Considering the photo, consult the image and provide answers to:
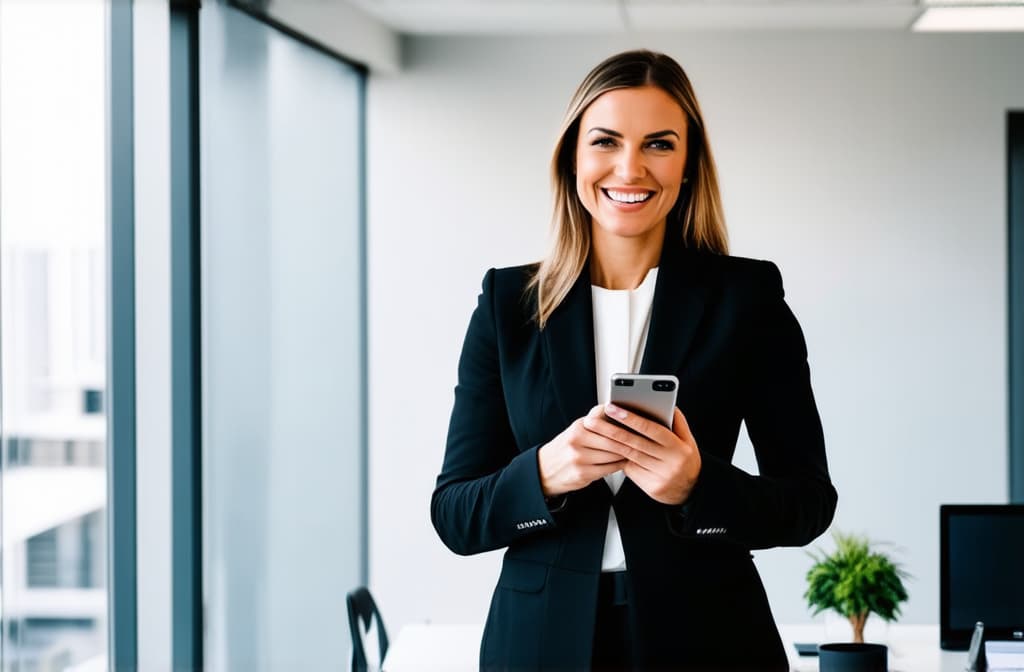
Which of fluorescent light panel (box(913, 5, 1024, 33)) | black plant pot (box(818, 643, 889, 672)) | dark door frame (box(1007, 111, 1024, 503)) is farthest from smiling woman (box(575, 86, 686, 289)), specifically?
dark door frame (box(1007, 111, 1024, 503))

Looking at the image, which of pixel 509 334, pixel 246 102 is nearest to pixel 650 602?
pixel 509 334

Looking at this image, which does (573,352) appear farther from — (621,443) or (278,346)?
(278,346)

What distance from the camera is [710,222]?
4.41 ft

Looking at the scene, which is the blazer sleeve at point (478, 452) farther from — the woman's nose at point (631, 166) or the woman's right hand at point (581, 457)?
the woman's nose at point (631, 166)

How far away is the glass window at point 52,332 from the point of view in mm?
2416

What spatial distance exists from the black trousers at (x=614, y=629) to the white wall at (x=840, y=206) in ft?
10.5

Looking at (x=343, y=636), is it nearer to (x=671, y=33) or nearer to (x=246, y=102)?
(x=246, y=102)

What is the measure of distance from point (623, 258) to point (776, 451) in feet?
0.99

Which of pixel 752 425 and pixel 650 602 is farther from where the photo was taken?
pixel 752 425

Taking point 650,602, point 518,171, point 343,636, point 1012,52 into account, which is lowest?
point 343,636

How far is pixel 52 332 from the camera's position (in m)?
2.58

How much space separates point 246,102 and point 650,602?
263 centimetres

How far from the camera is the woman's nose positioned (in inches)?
48.4

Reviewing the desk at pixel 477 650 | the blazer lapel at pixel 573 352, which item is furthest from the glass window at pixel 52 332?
the blazer lapel at pixel 573 352
